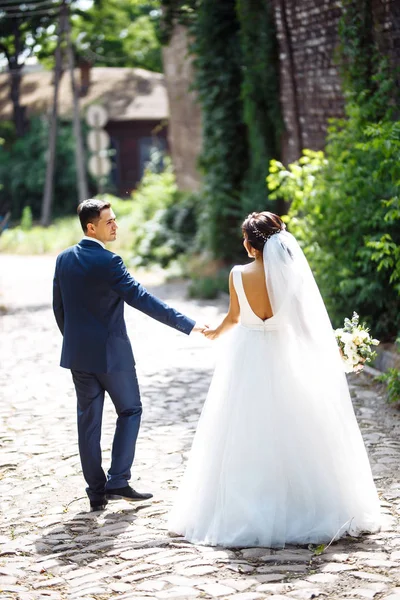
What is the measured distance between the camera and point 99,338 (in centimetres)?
610

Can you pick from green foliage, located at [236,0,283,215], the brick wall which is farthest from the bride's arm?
green foliage, located at [236,0,283,215]

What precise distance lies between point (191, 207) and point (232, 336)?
17.2 metres

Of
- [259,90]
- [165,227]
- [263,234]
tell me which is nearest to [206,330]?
[263,234]

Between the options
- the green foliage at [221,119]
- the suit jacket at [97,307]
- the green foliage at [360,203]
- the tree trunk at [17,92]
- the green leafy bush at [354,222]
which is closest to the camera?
the suit jacket at [97,307]

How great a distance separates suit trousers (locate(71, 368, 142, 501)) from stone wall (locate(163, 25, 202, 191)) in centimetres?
1724

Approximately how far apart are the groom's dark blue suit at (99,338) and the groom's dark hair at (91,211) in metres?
0.13

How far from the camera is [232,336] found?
5883 millimetres

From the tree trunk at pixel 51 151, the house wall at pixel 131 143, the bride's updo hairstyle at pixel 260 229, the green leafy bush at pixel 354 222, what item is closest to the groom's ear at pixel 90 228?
the bride's updo hairstyle at pixel 260 229

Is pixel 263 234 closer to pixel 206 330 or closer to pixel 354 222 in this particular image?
pixel 206 330

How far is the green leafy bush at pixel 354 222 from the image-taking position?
977cm

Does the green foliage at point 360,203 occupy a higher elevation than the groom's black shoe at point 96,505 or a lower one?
higher

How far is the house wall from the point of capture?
4512cm

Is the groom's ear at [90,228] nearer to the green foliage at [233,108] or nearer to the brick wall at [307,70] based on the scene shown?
the brick wall at [307,70]

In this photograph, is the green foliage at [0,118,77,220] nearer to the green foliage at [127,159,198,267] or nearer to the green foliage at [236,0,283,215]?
the green foliage at [127,159,198,267]
